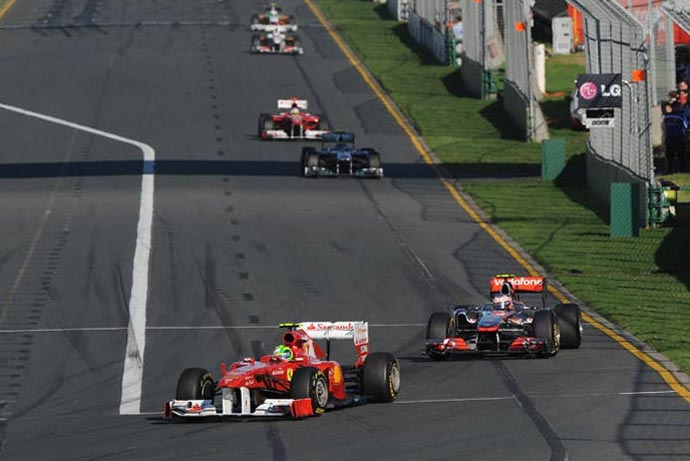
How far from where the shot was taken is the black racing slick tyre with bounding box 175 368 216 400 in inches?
871

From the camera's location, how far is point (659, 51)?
52562mm

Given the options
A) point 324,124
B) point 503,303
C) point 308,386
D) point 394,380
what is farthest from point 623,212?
point 308,386

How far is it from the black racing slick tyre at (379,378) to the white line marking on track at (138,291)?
3277 mm

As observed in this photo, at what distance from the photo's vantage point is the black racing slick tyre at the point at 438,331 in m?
26.8

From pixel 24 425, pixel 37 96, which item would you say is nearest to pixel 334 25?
pixel 37 96

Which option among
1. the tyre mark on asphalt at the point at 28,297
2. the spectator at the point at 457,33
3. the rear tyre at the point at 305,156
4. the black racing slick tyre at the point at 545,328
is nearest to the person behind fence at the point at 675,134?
the rear tyre at the point at 305,156

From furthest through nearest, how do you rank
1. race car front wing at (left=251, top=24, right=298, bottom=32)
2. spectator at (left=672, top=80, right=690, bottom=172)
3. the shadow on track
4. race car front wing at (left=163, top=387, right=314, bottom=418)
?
race car front wing at (left=251, top=24, right=298, bottom=32)
the shadow on track
spectator at (left=672, top=80, right=690, bottom=172)
race car front wing at (left=163, top=387, right=314, bottom=418)

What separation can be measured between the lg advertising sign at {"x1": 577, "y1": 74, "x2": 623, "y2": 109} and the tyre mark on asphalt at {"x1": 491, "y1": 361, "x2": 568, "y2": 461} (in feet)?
55.8

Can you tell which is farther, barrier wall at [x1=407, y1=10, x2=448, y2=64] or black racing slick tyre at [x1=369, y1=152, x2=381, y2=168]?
barrier wall at [x1=407, y1=10, x2=448, y2=64]

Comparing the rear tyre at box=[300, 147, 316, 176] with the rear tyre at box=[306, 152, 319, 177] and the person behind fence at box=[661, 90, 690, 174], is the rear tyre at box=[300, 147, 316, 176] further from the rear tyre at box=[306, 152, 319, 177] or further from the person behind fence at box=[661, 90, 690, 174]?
the person behind fence at box=[661, 90, 690, 174]

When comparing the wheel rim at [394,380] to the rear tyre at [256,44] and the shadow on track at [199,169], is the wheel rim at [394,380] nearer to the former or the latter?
the shadow on track at [199,169]

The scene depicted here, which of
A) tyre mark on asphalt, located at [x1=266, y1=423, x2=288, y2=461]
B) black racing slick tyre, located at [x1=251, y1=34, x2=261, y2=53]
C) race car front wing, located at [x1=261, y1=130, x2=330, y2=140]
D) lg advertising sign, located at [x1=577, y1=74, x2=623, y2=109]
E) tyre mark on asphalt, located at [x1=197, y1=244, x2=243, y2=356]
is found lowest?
tyre mark on asphalt, located at [x1=197, y1=244, x2=243, y2=356]

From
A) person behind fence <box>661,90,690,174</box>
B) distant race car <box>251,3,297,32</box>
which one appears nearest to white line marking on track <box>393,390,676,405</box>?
person behind fence <box>661,90,690,174</box>

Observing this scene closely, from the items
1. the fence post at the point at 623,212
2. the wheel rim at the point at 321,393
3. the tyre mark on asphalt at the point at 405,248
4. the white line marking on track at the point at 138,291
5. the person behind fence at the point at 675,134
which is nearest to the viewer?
the wheel rim at the point at 321,393
